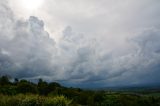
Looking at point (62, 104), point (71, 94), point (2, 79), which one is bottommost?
point (62, 104)

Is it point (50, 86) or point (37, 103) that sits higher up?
point (50, 86)

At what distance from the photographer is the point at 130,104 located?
48.3 meters

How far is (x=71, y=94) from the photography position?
183 feet

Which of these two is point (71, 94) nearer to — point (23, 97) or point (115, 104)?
point (115, 104)

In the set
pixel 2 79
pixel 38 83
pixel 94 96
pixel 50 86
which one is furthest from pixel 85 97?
pixel 2 79

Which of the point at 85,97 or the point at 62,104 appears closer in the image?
the point at 62,104

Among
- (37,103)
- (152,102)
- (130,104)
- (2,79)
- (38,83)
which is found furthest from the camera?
(2,79)

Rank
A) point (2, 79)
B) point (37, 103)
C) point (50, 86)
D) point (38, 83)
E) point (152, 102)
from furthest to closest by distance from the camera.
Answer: point (2, 79)
point (38, 83)
point (50, 86)
point (152, 102)
point (37, 103)

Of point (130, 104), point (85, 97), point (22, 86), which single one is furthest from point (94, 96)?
point (22, 86)

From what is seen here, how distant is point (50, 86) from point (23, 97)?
38097mm

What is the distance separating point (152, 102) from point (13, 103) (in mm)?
32307

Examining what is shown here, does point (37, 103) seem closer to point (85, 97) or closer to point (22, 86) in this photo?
point (85, 97)

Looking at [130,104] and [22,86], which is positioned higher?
[22,86]

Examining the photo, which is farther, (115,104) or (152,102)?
(152,102)
